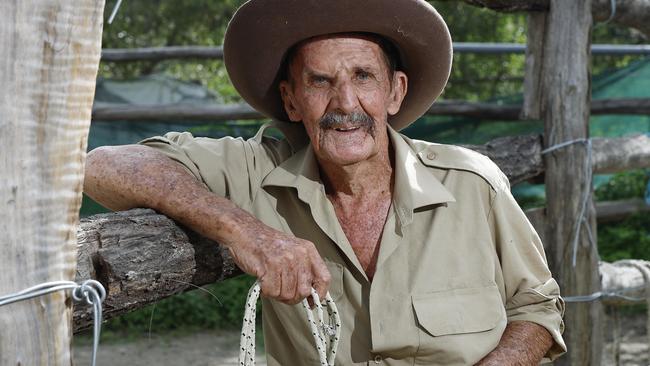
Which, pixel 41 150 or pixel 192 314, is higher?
pixel 41 150

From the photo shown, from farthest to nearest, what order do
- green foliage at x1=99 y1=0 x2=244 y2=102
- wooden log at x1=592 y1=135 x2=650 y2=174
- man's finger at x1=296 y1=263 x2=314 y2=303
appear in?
green foliage at x1=99 y1=0 x2=244 y2=102 → wooden log at x1=592 y1=135 x2=650 y2=174 → man's finger at x1=296 y1=263 x2=314 y2=303

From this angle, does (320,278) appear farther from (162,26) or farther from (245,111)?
(162,26)

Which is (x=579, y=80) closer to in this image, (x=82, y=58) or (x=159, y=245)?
(x=159, y=245)

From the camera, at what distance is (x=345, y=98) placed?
235 centimetres

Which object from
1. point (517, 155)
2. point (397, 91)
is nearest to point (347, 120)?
point (397, 91)

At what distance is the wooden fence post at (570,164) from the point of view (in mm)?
3850

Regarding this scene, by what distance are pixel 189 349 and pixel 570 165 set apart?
10.7 feet

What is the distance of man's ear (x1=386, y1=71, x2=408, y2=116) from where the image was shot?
102 inches

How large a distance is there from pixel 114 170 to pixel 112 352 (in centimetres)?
407

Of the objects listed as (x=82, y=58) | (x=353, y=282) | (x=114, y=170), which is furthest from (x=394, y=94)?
(x=82, y=58)

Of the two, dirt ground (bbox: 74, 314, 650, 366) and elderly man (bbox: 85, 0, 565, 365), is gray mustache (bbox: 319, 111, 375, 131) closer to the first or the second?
elderly man (bbox: 85, 0, 565, 365)

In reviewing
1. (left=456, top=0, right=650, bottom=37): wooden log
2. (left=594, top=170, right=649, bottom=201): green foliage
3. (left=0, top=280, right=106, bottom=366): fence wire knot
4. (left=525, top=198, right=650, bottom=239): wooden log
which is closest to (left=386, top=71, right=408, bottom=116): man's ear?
(left=456, top=0, right=650, bottom=37): wooden log

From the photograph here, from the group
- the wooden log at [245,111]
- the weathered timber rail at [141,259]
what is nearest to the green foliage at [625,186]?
the wooden log at [245,111]

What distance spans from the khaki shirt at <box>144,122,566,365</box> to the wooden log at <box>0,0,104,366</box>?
42.3 inches
